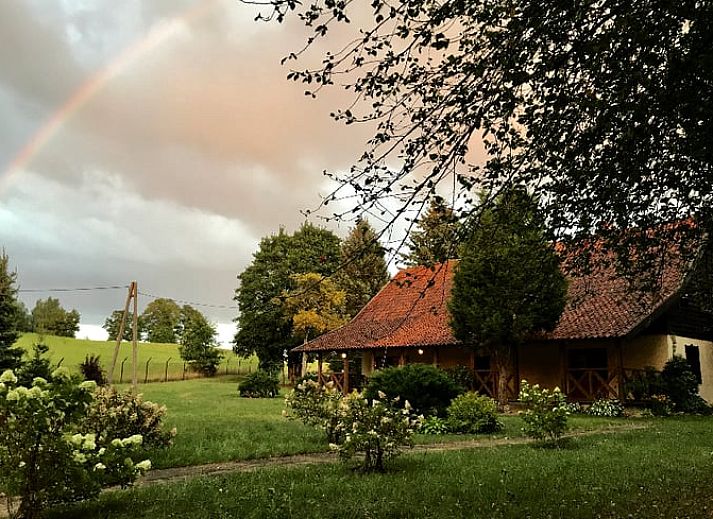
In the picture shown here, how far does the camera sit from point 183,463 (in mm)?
8461

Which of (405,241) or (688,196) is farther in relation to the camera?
(688,196)

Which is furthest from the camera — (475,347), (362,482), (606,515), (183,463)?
(475,347)

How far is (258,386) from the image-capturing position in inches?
1020

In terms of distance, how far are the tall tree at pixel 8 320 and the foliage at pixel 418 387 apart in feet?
34.0

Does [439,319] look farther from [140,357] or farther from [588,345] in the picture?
[140,357]

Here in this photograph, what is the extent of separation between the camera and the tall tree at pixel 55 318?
71.1m

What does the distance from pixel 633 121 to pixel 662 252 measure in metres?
2.07

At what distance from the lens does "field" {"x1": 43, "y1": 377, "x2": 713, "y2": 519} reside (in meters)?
5.46

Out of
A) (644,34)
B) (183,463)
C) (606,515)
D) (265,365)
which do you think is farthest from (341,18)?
(265,365)

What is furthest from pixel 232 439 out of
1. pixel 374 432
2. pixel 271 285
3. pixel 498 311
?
pixel 271 285

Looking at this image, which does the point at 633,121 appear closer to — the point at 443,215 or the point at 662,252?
the point at 443,215

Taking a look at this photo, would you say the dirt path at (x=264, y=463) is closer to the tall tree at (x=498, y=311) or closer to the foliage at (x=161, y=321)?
the tall tree at (x=498, y=311)

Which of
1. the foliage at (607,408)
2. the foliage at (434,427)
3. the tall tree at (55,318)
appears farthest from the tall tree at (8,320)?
the tall tree at (55,318)

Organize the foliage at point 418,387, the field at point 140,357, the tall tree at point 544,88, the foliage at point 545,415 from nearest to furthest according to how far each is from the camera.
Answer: the tall tree at point 544,88, the foliage at point 545,415, the foliage at point 418,387, the field at point 140,357
